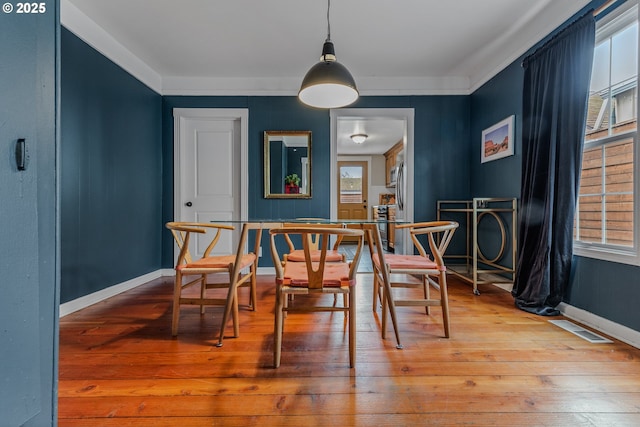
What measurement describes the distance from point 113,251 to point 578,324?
12.7 ft

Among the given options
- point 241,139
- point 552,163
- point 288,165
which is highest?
point 241,139

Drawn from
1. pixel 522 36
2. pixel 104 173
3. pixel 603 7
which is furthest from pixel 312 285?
Result: pixel 522 36

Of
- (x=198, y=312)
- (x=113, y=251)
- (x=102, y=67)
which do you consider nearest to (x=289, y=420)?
(x=198, y=312)

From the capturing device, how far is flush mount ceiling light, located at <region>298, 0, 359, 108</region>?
190cm

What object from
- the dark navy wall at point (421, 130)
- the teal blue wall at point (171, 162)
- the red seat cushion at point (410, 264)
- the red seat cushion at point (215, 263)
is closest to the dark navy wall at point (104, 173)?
the teal blue wall at point (171, 162)

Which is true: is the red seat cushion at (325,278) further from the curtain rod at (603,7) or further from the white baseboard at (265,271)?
the curtain rod at (603,7)

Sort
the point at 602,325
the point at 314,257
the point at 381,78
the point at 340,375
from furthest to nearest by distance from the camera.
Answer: the point at 381,78 < the point at 314,257 < the point at 602,325 < the point at 340,375

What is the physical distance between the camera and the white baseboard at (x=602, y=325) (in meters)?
1.72

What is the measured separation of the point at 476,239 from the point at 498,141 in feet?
3.56

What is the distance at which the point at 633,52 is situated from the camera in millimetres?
1824

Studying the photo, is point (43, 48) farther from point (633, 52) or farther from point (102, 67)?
point (633, 52)

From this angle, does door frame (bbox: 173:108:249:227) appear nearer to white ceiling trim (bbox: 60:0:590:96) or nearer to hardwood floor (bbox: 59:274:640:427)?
white ceiling trim (bbox: 60:0:590:96)

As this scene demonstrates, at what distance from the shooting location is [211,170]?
12.1 feet

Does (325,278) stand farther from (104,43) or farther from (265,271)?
(104,43)
